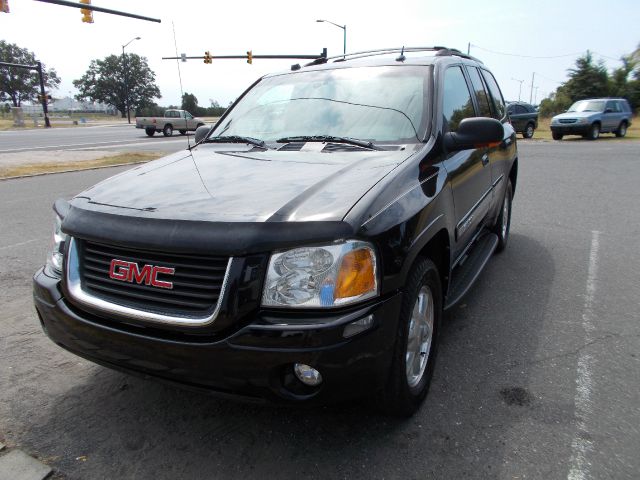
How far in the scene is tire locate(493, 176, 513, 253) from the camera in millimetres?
5148

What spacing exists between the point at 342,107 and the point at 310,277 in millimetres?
1760

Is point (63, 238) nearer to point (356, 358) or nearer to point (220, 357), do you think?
point (220, 357)

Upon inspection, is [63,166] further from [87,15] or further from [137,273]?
[137,273]

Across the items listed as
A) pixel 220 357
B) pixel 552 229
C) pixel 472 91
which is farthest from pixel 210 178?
pixel 552 229

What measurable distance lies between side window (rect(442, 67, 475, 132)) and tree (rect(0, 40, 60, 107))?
99206 mm

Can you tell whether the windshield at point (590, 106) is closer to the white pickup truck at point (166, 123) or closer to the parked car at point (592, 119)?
the parked car at point (592, 119)

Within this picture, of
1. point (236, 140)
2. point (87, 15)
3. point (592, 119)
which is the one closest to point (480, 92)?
point (236, 140)

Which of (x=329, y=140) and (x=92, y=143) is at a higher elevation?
(x=329, y=140)

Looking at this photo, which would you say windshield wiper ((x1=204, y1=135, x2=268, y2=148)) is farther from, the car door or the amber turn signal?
the amber turn signal

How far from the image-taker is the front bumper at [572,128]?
22.3 metres

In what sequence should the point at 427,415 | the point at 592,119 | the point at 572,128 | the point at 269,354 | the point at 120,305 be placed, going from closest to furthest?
the point at 269,354, the point at 120,305, the point at 427,415, the point at 592,119, the point at 572,128

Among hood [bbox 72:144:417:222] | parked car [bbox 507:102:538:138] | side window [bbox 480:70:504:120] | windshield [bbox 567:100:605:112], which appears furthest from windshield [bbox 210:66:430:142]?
windshield [bbox 567:100:605:112]

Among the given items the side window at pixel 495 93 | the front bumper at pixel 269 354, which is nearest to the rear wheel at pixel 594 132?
the side window at pixel 495 93

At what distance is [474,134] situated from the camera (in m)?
3.04
